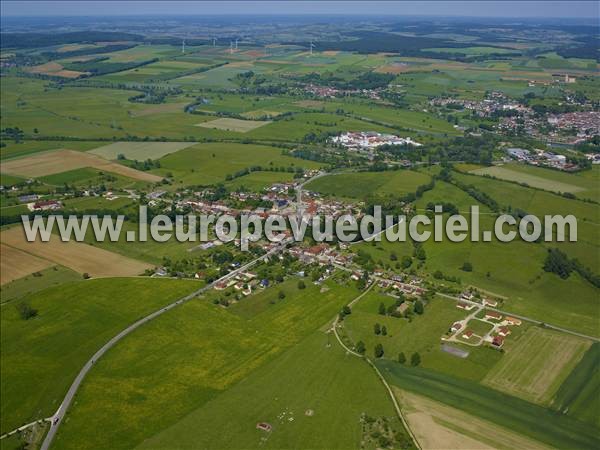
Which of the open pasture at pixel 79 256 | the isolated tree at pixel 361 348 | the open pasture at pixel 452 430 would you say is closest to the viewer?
the open pasture at pixel 452 430

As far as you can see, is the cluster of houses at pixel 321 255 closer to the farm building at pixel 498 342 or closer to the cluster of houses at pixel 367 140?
the farm building at pixel 498 342

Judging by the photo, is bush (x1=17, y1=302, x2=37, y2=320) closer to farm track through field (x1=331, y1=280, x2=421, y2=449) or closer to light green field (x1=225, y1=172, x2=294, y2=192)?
farm track through field (x1=331, y1=280, x2=421, y2=449)

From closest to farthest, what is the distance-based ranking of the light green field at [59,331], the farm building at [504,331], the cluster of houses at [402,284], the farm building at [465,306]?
the light green field at [59,331] < the farm building at [504,331] < the farm building at [465,306] < the cluster of houses at [402,284]

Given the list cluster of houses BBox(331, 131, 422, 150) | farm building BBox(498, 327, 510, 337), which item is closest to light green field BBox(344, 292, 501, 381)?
farm building BBox(498, 327, 510, 337)

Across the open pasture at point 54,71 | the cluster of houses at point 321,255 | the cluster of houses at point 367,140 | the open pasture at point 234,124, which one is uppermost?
the open pasture at point 54,71

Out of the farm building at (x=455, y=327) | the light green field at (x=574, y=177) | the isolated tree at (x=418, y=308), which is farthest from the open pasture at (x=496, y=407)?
the light green field at (x=574, y=177)

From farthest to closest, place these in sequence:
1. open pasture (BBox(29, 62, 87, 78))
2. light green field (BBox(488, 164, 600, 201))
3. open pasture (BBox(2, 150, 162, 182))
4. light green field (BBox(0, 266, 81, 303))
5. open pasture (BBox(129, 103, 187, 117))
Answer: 1. open pasture (BBox(29, 62, 87, 78))
2. open pasture (BBox(129, 103, 187, 117))
3. open pasture (BBox(2, 150, 162, 182))
4. light green field (BBox(488, 164, 600, 201))
5. light green field (BBox(0, 266, 81, 303))
